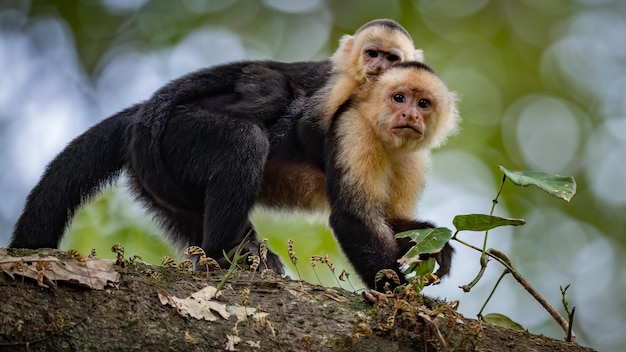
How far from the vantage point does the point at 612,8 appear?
36.3 feet

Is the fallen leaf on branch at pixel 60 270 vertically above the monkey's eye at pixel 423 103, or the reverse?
the monkey's eye at pixel 423 103

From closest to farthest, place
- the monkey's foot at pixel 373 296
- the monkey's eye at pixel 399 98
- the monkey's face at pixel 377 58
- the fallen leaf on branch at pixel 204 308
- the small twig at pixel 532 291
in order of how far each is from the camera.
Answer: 1. the fallen leaf on branch at pixel 204 308
2. the monkey's foot at pixel 373 296
3. the small twig at pixel 532 291
4. the monkey's eye at pixel 399 98
5. the monkey's face at pixel 377 58

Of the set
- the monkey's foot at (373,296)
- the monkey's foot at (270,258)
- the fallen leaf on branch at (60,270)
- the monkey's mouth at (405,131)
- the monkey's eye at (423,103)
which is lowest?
the fallen leaf on branch at (60,270)

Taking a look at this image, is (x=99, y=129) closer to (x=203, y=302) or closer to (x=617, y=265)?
(x=203, y=302)

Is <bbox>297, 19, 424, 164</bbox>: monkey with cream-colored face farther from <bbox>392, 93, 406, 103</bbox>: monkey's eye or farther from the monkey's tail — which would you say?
the monkey's tail

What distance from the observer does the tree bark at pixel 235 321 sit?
241cm

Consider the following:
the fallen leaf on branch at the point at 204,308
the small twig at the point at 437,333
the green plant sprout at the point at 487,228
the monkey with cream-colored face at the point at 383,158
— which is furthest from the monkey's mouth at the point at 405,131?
the fallen leaf on branch at the point at 204,308

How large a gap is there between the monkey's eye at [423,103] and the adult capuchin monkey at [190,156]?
1.50ft

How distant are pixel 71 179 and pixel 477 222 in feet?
7.91

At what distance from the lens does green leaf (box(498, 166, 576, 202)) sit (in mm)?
3260

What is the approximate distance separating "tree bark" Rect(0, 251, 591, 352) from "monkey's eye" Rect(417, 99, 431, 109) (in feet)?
6.12

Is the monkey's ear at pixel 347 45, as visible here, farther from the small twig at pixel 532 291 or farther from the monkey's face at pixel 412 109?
the small twig at pixel 532 291

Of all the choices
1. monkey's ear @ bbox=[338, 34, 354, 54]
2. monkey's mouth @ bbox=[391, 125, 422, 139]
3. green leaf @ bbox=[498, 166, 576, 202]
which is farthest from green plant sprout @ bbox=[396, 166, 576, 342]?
monkey's ear @ bbox=[338, 34, 354, 54]

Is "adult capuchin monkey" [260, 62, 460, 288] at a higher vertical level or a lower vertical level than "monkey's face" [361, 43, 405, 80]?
lower
